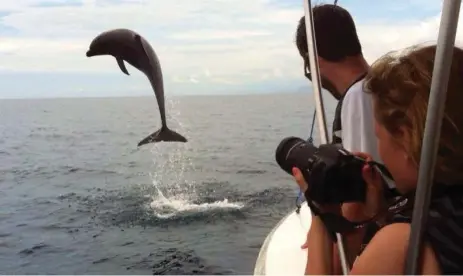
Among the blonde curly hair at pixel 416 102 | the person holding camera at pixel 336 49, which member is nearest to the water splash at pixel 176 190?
the person holding camera at pixel 336 49

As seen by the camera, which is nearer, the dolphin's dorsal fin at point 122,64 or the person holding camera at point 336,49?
the person holding camera at point 336,49

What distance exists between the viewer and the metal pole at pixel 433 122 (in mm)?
1271

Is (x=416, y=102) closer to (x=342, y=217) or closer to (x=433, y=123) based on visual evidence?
(x=433, y=123)

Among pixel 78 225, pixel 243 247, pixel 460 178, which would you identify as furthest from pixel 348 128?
pixel 78 225

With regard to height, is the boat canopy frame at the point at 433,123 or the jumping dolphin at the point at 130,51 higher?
the boat canopy frame at the point at 433,123

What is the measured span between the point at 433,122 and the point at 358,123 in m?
1.07

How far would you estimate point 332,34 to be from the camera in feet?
9.01

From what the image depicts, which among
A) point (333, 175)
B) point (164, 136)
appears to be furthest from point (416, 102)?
point (164, 136)

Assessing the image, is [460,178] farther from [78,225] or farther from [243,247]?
[78,225]

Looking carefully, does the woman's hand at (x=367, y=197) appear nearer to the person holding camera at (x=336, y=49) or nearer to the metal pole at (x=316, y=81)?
the metal pole at (x=316, y=81)

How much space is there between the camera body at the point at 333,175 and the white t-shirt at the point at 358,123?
0.67 meters

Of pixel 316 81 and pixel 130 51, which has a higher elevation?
pixel 316 81

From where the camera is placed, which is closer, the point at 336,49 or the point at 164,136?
the point at 336,49

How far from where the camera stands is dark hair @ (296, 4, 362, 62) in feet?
9.00
